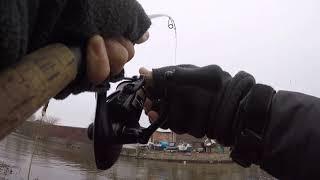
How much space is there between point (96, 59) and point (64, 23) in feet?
0.48

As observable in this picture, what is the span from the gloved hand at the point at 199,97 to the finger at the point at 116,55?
0.46 metres

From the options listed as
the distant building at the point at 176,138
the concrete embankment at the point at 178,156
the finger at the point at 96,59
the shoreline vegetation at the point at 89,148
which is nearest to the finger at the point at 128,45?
the finger at the point at 96,59

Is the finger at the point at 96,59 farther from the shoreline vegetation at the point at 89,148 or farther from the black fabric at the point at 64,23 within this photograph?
the shoreline vegetation at the point at 89,148

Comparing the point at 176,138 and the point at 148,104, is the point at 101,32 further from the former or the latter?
the point at 176,138

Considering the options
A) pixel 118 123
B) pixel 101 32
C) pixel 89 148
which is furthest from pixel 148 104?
pixel 89 148

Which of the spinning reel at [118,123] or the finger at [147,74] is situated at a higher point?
the finger at [147,74]

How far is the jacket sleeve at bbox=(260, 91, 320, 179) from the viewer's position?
1170 mm

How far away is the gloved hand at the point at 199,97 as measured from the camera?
4.65 feet

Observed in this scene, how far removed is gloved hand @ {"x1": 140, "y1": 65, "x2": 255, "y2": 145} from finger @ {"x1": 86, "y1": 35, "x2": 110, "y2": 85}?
607 millimetres

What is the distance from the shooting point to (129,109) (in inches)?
58.6

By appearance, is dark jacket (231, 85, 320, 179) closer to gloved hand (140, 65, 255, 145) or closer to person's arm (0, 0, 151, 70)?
gloved hand (140, 65, 255, 145)

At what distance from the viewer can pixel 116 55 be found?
108 centimetres

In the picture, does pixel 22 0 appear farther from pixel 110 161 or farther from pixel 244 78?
pixel 244 78

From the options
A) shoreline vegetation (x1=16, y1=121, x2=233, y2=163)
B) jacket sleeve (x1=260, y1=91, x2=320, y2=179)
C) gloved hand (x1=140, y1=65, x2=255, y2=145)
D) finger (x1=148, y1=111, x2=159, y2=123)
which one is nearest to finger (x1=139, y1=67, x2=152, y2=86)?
gloved hand (x1=140, y1=65, x2=255, y2=145)
